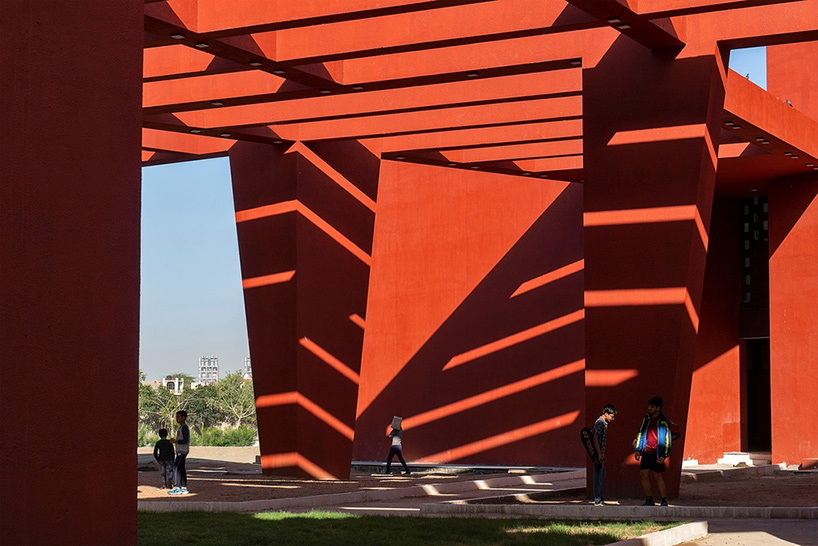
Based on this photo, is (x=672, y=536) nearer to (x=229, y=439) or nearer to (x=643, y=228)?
(x=643, y=228)

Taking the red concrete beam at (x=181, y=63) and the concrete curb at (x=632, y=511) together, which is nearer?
the concrete curb at (x=632, y=511)

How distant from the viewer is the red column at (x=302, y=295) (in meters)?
20.7

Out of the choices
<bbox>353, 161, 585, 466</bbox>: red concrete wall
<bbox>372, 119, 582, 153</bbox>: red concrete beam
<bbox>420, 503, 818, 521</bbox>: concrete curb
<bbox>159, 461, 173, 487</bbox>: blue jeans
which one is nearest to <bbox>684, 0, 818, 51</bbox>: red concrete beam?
<bbox>372, 119, 582, 153</bbox>: red concrete beam

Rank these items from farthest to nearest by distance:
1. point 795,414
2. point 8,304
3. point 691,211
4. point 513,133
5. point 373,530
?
point 795,414
point 513,133
point 691,211
point 373,530
point 8,304

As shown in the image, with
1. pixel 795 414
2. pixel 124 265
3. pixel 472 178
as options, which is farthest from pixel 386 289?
pixel 124 265

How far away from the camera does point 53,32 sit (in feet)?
20.3

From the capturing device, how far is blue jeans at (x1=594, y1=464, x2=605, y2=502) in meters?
14.2

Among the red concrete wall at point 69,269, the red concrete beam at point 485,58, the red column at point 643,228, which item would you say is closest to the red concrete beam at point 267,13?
the red concrete beam at point 485,58

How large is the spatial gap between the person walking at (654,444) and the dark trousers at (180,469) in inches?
256

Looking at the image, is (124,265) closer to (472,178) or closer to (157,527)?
(157,527)

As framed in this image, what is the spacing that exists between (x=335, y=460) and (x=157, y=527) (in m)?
9.75

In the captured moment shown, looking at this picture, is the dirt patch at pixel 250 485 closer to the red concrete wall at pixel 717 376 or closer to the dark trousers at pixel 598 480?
the dark trousers at pixel 598 480

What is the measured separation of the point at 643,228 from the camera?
50.0 feet

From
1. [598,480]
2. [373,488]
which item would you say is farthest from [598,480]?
[373,488]
